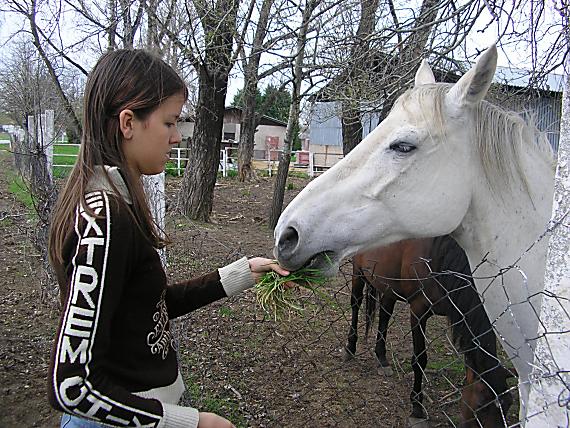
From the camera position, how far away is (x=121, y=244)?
45.0 inches

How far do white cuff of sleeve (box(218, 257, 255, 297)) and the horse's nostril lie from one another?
147 mm

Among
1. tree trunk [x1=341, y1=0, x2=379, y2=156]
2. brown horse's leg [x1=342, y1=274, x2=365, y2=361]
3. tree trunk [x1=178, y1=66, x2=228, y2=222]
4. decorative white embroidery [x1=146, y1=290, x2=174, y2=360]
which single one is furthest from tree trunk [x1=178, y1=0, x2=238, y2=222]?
decorative white embroidery [x1=146, y1=290, x2=174, y2=360]

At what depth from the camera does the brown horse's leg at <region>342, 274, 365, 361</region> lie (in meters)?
4.42

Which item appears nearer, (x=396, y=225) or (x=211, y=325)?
(x=396, y=225)

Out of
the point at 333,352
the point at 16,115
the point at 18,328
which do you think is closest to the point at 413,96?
the point at 333,352

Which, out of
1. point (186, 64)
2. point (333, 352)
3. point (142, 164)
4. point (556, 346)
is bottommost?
point (333, 352)

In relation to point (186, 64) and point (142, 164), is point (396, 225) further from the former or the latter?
point (186, 64)

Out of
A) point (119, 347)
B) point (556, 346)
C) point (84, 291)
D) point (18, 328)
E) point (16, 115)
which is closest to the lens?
point (556, 346)

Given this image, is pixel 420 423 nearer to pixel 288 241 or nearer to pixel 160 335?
pixel 288 241

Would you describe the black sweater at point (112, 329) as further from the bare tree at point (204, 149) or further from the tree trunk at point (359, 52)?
the bare tree at point (204, 149)

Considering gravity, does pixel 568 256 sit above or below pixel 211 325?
above

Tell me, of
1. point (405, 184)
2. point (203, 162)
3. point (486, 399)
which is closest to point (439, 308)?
point (486, 399)

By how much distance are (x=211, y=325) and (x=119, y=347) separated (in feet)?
11.6

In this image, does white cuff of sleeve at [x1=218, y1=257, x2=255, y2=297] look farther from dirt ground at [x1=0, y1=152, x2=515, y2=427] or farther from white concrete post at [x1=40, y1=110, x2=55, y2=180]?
white concrete post at [x1=40, y1=110, x2=55, y2=180]
